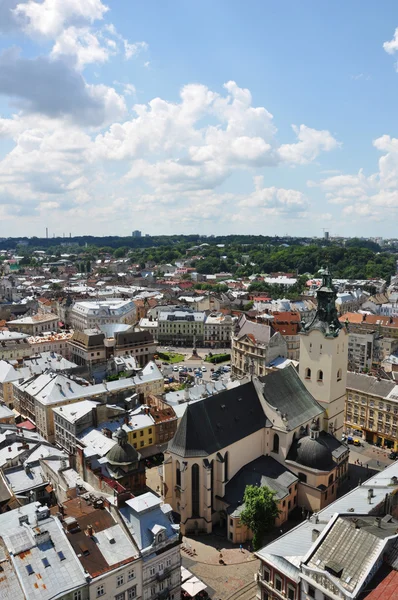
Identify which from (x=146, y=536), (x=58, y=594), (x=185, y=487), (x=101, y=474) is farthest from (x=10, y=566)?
(x=185, y=487)

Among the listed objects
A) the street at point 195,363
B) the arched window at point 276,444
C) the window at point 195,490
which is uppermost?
the arched window at point 276,444

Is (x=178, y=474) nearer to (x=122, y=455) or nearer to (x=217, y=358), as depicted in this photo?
(x=122, y=455)

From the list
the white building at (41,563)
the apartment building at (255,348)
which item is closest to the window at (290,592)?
the white building at (41,563)

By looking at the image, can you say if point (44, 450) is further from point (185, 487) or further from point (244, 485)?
point (244, 485)

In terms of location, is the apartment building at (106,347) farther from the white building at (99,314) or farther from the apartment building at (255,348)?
the white building at (99,314)

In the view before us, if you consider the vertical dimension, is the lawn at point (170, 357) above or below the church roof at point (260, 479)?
below

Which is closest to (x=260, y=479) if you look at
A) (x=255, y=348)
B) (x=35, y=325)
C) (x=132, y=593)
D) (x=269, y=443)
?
(x=269, y=443)

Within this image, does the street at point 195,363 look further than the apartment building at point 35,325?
No
